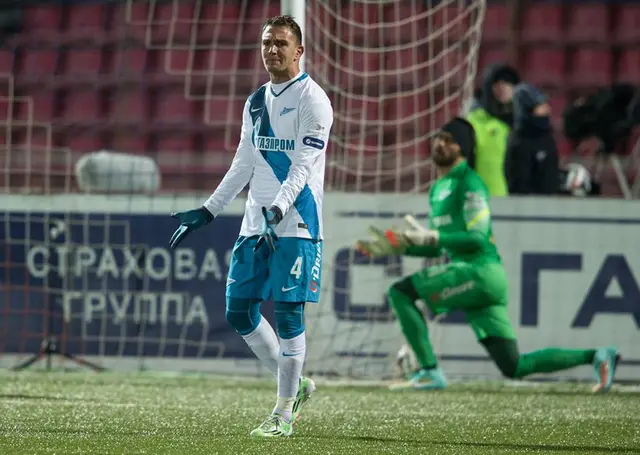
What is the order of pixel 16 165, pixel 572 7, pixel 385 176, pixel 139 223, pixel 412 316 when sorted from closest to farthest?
pixel 412 316, pixel 139 223, pixel 385 176, pixel 16 165, pixel 572 7

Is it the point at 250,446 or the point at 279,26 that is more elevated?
the point at 279,26

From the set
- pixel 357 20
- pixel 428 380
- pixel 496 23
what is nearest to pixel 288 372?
pixel 428 380

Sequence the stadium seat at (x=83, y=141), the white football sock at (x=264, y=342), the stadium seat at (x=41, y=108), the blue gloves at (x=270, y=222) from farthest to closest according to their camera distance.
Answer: the stadium seat at (x=41, y=108), the stadium seat at (x=83, y=141), the white football sock at (x=264, y=342), the blue gloves at (x=270, y=222)

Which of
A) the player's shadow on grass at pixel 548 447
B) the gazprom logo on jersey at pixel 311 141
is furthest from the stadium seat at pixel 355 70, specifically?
the player's shadow on grass at pixel 548 447

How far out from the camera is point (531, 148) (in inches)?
372

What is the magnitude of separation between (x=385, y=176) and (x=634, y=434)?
513 cm

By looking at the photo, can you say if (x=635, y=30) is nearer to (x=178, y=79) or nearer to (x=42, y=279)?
(x=178, y=79)

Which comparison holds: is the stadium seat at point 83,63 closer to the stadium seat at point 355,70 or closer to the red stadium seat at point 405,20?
the red stadium seat at point 405,20

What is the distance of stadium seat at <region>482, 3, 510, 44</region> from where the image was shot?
1464cm

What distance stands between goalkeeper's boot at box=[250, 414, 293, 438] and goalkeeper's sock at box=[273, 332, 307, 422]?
48 millimetres

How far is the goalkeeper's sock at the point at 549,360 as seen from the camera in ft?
25.3

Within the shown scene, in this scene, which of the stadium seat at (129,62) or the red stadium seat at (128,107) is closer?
the red stadium seat at (128,107)

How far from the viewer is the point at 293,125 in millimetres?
5410

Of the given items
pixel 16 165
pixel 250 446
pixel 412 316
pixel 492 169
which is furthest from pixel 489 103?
pixel 16 165
